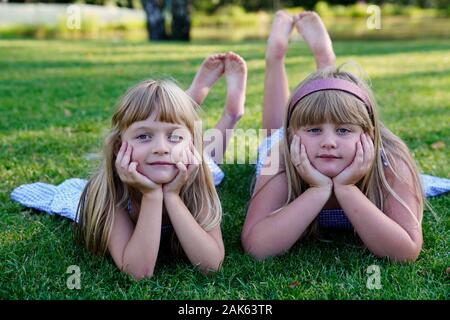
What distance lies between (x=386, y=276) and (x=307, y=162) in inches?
20.3

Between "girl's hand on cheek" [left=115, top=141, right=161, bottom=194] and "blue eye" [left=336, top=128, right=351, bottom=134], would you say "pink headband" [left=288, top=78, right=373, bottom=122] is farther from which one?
"girl's hand on cheek" [left=115, top=141, right=161, bottom=194]

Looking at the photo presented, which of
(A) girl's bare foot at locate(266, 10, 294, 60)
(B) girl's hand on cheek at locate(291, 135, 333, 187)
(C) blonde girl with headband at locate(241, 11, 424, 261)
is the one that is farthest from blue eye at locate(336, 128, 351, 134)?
(A) girl's bare foot at locate(266, 10, 294, 60)

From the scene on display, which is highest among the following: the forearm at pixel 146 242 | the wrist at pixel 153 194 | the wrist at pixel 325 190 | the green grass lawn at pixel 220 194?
the wrist at pixel 153 194

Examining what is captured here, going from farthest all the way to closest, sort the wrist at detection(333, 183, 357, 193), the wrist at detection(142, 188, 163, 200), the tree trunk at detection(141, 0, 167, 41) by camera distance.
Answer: the tree trunk at detection(141, 0, 167, 41), the wrist at detection(333, 183, 357, 193), the wrist at detection(142, 188, 163, 200)

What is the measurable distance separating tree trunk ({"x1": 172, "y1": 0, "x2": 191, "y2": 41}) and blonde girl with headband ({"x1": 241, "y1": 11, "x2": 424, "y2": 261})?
42.7ft

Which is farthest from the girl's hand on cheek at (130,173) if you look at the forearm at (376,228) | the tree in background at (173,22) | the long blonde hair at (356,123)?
the tree in background at (173,22)

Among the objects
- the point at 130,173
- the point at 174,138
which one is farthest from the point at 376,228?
the point at 130,173

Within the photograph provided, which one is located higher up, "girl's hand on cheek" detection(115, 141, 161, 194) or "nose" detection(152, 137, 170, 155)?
"nose" detection(152, 137, 170, 155)

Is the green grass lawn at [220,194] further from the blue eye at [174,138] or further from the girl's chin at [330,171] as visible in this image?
the blue eye at [174,138]

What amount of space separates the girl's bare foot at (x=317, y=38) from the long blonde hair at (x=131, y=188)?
161 cm

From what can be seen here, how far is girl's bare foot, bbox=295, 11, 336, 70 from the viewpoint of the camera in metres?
3.85

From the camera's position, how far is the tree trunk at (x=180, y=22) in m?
15.4

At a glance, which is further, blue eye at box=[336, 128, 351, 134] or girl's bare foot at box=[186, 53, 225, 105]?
girl's bare foot at box=[186, 53, 225, 105]

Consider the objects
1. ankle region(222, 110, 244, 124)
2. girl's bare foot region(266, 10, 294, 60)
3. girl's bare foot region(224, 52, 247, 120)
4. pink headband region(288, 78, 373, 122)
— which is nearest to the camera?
pink headband region(288, 78, 373, 122)
